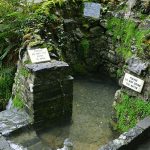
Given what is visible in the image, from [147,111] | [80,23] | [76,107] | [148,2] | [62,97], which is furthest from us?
[80,23]

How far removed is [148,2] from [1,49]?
3.62 meters

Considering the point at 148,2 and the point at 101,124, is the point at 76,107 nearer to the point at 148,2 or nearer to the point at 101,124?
the point at 101,124

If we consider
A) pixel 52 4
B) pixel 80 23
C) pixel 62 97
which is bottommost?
pixel 62 97

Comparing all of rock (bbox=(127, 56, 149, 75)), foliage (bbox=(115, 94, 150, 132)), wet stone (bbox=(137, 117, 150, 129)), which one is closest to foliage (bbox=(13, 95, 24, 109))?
foliage (bbox=(115, 94, 150, 132))

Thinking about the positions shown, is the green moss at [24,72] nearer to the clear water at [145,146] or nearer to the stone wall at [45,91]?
the stone wall at [45,91]

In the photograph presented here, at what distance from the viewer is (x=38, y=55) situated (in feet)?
21.1

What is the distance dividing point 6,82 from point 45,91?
5.88ft

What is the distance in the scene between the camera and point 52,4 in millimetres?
8414

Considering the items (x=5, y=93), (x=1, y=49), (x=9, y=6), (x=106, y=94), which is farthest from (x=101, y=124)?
(x=9, y=6)

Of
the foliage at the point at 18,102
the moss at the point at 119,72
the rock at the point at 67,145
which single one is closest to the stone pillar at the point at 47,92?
the foliage at the point at 18,102

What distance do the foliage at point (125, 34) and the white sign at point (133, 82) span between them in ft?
3.78

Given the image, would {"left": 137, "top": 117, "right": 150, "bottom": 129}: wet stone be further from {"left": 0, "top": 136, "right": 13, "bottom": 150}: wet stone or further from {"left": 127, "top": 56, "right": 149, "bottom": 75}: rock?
{"left": 0, "top": 136, "right": 13, "bottom": 150}: wet stone

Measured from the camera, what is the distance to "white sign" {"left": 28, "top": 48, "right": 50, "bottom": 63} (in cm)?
639

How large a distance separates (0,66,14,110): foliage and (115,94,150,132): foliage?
252 centimetres
